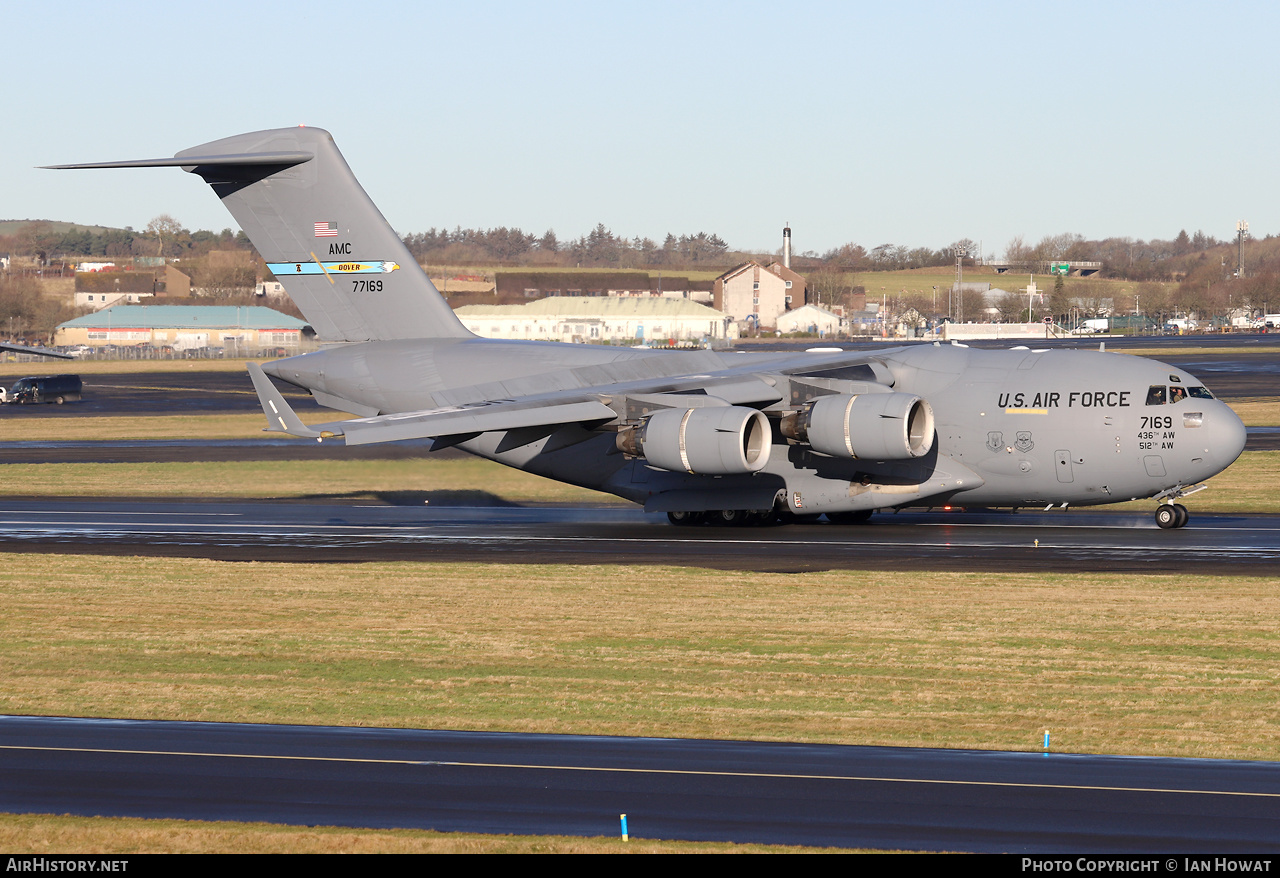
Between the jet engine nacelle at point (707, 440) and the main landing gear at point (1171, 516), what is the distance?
6.84 metres

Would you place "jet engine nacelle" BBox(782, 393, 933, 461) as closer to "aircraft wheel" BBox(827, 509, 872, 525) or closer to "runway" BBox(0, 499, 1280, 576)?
"runway" BBox(0, 499, 1280, 576)

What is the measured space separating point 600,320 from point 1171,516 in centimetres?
9675

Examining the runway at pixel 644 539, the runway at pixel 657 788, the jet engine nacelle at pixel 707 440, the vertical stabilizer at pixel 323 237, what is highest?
the vertical stabilizer at pixel 323 237

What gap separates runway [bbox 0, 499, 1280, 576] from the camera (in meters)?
20.5

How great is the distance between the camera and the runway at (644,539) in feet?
67.4

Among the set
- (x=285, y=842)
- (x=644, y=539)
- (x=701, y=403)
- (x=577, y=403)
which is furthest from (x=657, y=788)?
(x=644, y=539)

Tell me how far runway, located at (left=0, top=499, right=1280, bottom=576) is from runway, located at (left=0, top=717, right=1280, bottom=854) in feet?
31.8

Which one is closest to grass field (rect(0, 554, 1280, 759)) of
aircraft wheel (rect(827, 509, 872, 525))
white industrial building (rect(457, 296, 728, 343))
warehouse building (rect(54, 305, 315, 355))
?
aircraft wheel (rect(827, 509, 872, 525))

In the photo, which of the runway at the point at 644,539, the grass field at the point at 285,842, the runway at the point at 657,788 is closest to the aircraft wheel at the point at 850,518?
the runway at the point at 644,539

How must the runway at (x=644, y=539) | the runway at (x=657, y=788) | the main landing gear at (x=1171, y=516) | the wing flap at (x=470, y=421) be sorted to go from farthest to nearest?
the main landing gear at (x=1171, y=516)
the runway at (x=644, y=539)
the wing flap at (x=470, y=421)
the runway at (x=657, y=788)

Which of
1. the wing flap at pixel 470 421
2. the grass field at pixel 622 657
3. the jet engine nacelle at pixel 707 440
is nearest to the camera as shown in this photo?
the grass field at pixel 622 657

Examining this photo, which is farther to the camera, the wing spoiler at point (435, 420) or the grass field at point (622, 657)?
the wing spoiler at point (435, 420)

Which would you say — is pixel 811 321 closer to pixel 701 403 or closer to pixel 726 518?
pixel 726 518

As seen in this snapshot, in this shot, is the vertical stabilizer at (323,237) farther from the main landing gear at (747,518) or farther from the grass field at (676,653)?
the grass field at (676,653)
